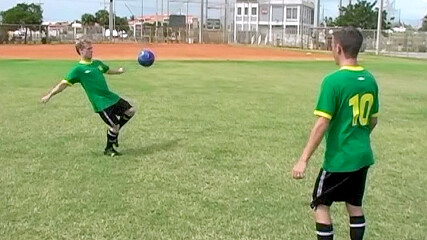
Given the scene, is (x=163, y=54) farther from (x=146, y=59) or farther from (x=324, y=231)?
(x=324, y=231)

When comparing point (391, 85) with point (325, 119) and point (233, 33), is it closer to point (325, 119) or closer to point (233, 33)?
point (325, 119)

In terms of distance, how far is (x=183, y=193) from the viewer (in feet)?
22.5

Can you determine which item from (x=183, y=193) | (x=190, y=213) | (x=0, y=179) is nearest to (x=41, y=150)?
(x=0, y=179)

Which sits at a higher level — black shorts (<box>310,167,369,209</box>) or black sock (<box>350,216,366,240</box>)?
black shorts (<box>310,167,369,209</box>)

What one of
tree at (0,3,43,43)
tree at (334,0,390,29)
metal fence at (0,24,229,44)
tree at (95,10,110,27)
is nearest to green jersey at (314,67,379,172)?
metal fence at (0,24,229,44)

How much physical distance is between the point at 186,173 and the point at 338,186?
337cm

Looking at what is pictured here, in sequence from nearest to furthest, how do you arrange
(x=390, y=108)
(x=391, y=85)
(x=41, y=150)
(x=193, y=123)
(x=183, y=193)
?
(x=183, y=193), (x=41, y=150), (x=193, y=123), (x=390, y=108), (x=391, y=85)

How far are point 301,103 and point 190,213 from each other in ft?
31.1

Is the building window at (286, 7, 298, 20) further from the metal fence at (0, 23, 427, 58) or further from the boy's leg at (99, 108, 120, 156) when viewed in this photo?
the boy's leg at (99, 108, 120, 156)

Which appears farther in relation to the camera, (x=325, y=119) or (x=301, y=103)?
(x=301, y=103)

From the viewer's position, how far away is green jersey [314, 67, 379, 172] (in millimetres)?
4371

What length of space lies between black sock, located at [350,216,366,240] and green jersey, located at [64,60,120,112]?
4.70 m

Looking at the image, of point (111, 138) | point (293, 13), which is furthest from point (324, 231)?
point (293, 13)

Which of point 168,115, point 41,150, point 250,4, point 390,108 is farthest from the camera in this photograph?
point 250,4
